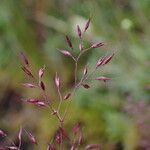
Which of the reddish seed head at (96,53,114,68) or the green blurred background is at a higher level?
the reddish seed head at (96,53,114,68)

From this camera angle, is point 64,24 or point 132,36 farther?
point 64,24

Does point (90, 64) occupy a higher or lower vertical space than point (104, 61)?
lower

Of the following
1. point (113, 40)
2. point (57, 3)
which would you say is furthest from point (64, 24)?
point (113, 40)

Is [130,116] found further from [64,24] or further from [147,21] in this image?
[64,24]

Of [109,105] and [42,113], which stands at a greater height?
[109,105]

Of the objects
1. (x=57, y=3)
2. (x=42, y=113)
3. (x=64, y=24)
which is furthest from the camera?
(x=57, y=3)

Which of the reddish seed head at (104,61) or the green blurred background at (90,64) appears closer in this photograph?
the reddish seed head at (104,61)

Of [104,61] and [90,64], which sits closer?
[104,61]

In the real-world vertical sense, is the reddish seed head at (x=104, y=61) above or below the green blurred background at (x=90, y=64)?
above
